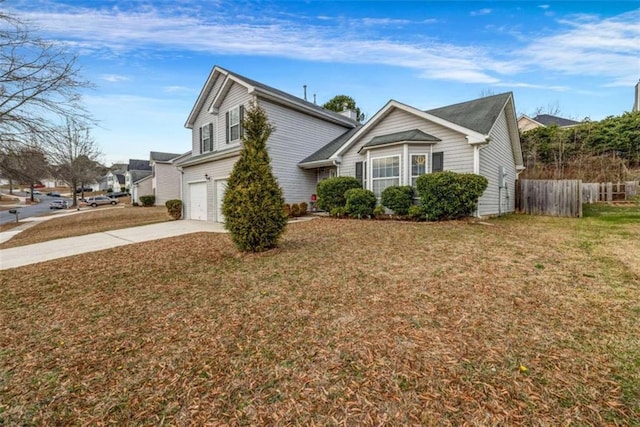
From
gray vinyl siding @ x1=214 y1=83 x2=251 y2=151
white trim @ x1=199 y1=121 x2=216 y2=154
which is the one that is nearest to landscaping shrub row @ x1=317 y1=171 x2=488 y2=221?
gray vinyl siding @ x1=214 y1=83 x2=251 y2=151

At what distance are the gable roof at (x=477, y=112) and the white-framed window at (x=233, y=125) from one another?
32.7 feet


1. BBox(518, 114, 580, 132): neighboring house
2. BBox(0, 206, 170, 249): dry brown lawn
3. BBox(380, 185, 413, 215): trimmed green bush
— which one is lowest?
BBox(0, 206, 170, 249): dry brown lawn

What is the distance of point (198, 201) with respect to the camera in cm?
1656

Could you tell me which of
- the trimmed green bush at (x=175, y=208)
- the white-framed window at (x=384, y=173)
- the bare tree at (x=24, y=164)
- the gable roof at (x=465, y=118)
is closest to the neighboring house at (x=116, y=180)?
the bare tree at (x=24, y=164)

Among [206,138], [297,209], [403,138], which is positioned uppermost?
[206,138]

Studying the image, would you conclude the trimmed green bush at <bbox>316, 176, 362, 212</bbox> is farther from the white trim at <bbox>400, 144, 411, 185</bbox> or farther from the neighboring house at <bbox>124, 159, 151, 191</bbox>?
the neighboring house at <bbox>124, 159, 151, 191</bbox>

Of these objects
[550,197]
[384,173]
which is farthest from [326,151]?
[550,197]

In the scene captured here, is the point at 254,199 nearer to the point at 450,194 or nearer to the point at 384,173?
the point at 450,194

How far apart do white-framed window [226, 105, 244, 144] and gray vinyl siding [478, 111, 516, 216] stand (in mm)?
11793

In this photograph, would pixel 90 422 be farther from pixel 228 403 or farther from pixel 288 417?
pixel 288 417

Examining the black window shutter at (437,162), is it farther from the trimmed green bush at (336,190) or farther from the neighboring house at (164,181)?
the neighboring house at (164,181)

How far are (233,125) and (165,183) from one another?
2181 centimetres

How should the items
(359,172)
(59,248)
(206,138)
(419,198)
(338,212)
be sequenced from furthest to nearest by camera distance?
(206,138) < (359,172) < (338,212) < (419,198) < (59,248)

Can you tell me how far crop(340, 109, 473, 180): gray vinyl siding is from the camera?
10.8 meters
